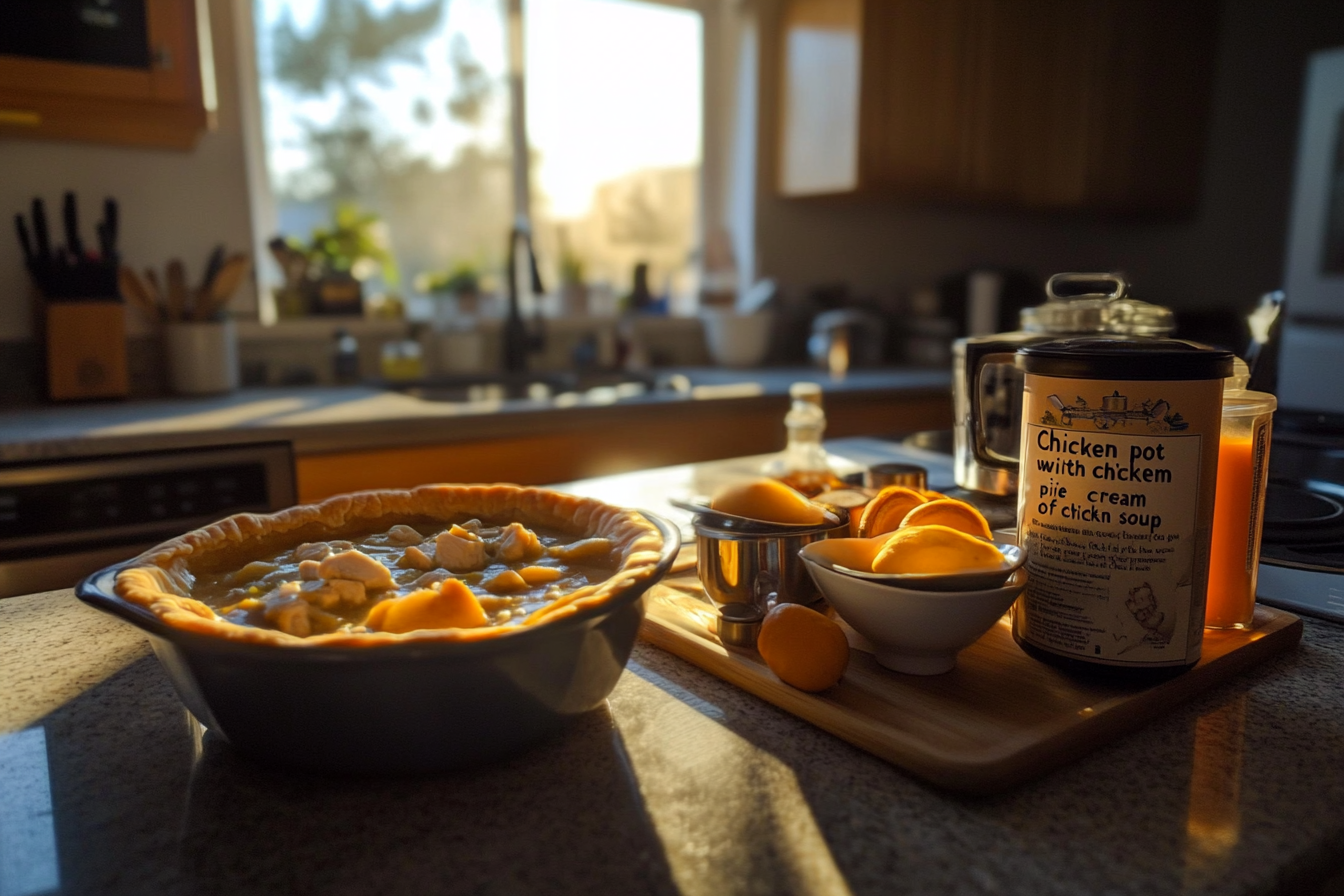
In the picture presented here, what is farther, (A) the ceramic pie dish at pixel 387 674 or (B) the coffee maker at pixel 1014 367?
(B) the coffee maker at pixel 1014 367

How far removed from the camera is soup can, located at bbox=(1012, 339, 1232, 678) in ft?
1.84

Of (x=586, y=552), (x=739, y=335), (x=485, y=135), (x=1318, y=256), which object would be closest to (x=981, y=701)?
(x=586, y=552)

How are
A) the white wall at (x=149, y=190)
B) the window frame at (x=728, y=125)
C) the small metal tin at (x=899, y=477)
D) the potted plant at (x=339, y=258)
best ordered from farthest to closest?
the window frame at (x=728, y=125), the potted plant at (x=339, y=258), the white wall at (x=149, y=190), the small metal tin at (x=899, y=477)

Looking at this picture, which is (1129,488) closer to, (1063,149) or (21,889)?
(21,889)

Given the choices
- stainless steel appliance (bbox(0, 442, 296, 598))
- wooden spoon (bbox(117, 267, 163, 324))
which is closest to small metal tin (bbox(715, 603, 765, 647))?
stainless steel appliance (bbox(0, 442, 296, 598))

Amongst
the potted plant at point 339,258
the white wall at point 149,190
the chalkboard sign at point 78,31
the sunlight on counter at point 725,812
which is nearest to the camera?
the sunlight on counter at point 725,812

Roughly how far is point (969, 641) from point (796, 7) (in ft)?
10.2

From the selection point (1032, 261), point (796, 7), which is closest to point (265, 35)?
point (796, 7)

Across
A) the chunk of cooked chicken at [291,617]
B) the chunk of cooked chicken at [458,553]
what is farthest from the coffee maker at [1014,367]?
the chunk of cooked chicken at [291,617]

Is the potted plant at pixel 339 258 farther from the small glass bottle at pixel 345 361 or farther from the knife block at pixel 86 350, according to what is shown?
the knife block at pixel 86 350

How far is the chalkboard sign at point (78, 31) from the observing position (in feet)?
6.18

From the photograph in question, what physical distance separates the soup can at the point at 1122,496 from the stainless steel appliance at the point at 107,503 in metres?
1.55

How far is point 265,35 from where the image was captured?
263cm

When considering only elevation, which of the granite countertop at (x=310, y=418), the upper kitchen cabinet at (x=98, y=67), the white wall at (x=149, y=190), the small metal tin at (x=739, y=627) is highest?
the upper kitchen cabinet at (x=98, y=67)
